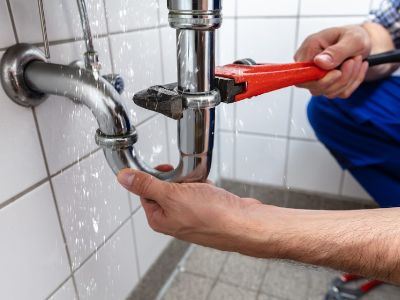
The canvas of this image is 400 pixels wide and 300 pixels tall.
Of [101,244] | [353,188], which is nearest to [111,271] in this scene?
[101,244]

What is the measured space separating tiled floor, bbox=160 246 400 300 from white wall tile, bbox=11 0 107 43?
605 mm

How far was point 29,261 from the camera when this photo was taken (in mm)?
434

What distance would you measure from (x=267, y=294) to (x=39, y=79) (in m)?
0.68

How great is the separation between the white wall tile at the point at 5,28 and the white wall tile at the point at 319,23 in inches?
25.2

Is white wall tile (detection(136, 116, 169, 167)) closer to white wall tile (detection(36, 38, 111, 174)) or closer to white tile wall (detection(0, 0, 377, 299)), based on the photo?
white tile wall (detection(0, 0, 377, 299))

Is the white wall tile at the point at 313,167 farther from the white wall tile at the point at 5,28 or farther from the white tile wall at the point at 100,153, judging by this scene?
the white wall tile at the point at 5,28

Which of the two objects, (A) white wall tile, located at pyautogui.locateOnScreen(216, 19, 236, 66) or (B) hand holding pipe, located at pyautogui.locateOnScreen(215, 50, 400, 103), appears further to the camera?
(A) white wall tile, located at pyautogui.locateOnScreen(216, 19, 236, 66)

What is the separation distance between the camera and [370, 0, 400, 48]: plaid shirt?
2.29 ft

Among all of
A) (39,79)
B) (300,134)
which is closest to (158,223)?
(39,79)

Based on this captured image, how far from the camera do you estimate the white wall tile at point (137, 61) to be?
0.54 m

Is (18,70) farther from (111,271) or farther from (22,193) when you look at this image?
(111,271)

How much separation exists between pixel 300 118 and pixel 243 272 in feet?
1.33

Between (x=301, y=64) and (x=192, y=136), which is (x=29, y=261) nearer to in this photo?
(x=192, y=136)

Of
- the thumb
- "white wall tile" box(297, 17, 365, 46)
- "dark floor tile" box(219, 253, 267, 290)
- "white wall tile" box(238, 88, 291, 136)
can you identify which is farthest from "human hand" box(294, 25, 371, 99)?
"dark floor tile" box(219, 253, 267, 290)
